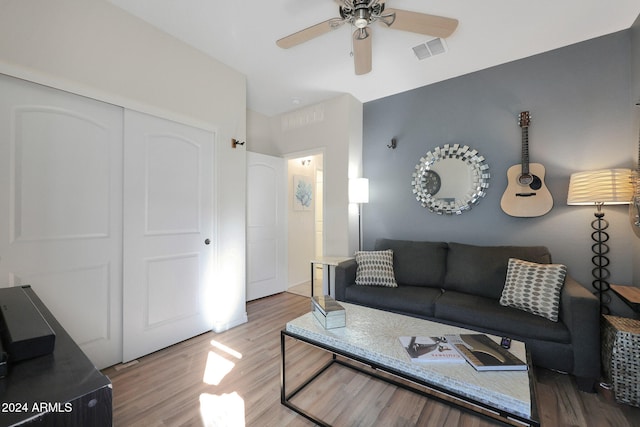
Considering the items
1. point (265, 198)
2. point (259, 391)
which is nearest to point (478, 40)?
point (265, 198)

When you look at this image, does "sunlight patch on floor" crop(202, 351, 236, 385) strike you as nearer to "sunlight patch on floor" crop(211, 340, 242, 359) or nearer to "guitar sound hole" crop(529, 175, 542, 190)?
"sunlight patch on floor" crop(211, 340, 242, 359)

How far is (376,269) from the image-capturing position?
8.86 ft

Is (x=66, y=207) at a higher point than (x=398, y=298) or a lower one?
higher

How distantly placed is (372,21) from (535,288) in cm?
219

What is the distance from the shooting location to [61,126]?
1775mm

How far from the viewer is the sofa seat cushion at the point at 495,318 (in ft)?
5.90

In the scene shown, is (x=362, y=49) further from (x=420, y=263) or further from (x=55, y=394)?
(x=55, y=394)

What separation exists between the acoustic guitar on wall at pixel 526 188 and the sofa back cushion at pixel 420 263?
0.75m

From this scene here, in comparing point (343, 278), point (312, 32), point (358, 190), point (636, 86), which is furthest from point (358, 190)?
point (636, 86)

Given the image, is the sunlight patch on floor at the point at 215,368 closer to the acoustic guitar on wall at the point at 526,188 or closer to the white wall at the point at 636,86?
the acoustic guitar on wall at the point at 526,188

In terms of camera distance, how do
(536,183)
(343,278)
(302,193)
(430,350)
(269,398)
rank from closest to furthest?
(430,350), (269,398), (536,183), (343,278), (302,193)

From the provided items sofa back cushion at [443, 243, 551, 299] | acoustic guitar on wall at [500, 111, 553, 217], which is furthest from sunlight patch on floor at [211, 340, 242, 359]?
acoustic guitar on wall at [500, 111, 553, 217]

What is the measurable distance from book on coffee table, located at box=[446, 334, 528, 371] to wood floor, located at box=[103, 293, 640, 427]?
44 centimetres

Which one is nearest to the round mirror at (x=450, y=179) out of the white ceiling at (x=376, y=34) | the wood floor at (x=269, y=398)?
the white ceiling at (x=376, y=34)
